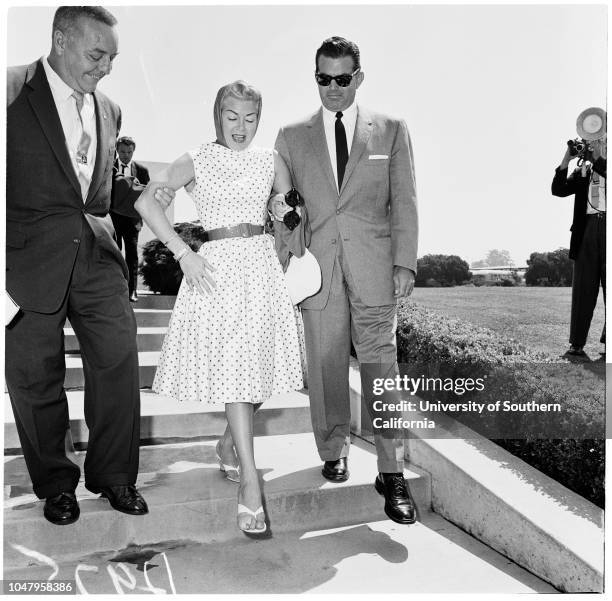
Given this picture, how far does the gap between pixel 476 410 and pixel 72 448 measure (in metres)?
2.02

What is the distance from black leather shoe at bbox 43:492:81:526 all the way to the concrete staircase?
42 millimetres

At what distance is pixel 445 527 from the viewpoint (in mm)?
3371

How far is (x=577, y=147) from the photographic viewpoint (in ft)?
11.4

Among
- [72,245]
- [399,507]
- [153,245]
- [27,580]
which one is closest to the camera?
[27,580]

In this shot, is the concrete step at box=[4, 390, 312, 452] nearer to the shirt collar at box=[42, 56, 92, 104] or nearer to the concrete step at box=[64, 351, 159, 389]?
the concrete step at box=[64, 351, 159, 389]

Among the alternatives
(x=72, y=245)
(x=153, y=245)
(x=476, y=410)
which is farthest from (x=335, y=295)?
(x=153, y=245)

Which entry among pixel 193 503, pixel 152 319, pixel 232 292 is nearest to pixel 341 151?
pixel 232 292

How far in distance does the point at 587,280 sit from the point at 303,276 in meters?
1.52

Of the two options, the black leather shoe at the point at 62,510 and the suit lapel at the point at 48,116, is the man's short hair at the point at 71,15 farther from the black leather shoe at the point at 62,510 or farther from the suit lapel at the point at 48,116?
the black leather shoe at the point at 62,510

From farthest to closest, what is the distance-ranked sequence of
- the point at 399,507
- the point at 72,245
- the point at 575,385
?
1. the point at 575,385
2. the point at 399,507
3. the point at 72,245

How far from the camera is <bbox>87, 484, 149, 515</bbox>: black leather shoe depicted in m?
2.99

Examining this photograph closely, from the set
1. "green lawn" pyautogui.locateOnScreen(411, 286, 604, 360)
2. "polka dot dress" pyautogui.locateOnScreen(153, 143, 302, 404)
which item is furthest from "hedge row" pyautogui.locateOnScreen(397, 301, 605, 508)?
"polka dot dress" pyautogui.locateOnScreen(153, 143, 302, 404)

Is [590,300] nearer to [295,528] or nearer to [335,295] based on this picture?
[335,295]

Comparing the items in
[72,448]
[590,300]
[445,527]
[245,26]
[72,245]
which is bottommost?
[445,527]
